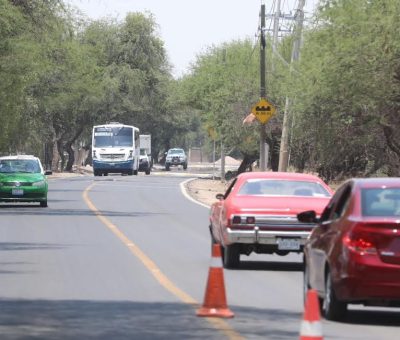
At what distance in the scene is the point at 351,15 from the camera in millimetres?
39344

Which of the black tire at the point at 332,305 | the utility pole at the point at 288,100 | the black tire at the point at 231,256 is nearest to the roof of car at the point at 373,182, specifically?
the black tire at the point at 332,305

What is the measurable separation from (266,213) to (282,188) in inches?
48.3

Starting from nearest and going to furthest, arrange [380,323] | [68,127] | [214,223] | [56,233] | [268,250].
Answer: [380,323]
[268,250]
[214,223]
[56,233]
[68,127]

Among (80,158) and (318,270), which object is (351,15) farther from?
(80,158)

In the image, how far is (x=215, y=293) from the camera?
1454 cm

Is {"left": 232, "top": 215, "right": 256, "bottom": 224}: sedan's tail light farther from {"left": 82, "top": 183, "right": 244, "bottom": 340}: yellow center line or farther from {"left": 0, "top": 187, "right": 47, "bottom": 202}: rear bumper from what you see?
{"left": 0, "top": 187, "right": 47, "bottom": 202}: rear bumper

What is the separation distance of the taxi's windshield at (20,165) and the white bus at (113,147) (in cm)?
4573

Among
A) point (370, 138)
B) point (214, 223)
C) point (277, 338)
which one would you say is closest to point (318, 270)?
point (277, 338)

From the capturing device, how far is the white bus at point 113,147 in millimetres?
90375

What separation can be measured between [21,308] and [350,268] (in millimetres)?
3937

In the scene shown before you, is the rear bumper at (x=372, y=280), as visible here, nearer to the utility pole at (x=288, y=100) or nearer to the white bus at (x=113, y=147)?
the utility pole at (x=288, y=100)

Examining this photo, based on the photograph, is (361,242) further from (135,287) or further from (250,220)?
(250,220)

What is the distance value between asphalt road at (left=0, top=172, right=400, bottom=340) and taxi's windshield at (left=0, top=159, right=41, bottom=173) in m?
8.17

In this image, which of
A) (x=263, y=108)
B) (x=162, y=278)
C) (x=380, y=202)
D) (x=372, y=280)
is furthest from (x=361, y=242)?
(x=263, y=108)
